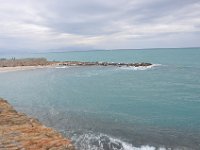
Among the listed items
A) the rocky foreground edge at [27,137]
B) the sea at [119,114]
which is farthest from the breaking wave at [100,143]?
the rocky foreground edge at [27,137]

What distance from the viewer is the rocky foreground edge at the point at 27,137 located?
33.1 ft

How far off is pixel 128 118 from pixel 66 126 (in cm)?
754

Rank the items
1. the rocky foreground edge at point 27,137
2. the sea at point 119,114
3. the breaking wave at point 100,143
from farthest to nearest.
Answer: the sea at point 119,114, the breaking wave at point 100,143, the rocky foreground edge at point 27,137

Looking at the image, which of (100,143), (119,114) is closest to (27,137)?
(100,143)

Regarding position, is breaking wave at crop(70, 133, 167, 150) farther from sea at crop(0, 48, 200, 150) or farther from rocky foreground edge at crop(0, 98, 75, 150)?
rocky foreground edge at crop(0, 98, 75, 150)

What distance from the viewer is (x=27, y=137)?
11062mm

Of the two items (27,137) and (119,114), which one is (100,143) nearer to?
(119,114)

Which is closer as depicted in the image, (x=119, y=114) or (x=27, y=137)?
(x=27, y=137)

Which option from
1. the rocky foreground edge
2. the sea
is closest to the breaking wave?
the sea

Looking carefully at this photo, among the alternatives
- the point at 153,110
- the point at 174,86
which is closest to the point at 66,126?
the point at 153,110

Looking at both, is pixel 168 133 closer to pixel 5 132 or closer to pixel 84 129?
pixel 84 129

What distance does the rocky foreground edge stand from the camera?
Result: 1008 centimetres

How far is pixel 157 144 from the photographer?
2358 cm

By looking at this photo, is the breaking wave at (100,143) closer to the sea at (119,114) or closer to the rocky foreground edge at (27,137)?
the sea at (119,114)
